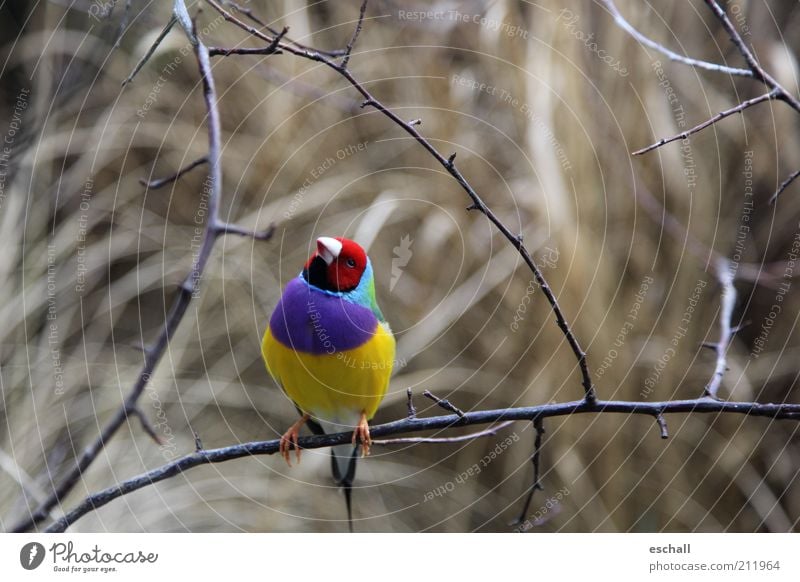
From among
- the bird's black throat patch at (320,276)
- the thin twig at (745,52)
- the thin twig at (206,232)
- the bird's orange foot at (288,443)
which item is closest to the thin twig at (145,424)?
the thin twig at (206,232)

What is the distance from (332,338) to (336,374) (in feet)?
0.15

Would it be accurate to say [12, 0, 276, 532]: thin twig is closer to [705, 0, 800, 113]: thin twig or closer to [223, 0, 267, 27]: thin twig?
[223, 0, 267, 27]: thin twig

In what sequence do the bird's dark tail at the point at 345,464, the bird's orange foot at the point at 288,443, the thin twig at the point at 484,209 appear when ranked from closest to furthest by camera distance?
the thin twig at the point at 484,209 → the bird's orange foot at the point at 288,443 → the bird's dark tail at the point at 345,464

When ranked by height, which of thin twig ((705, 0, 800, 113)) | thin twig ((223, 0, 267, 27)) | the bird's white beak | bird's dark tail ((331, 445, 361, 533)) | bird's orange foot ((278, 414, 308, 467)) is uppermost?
thin twig ((223, 0, 267, 27))

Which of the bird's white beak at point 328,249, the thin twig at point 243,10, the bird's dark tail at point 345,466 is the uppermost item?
the thin twig at point 243,10

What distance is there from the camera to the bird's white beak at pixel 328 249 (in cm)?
90

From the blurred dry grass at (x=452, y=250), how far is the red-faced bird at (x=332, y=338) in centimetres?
34

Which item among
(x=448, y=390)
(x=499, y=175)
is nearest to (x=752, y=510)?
(x=448, y=390)

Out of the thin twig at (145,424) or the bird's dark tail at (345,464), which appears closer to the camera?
the thin twig at (145,424)

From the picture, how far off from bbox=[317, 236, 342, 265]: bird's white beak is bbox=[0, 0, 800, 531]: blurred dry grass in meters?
0.35

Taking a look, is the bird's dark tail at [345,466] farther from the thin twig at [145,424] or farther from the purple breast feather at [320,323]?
the thin twig at [145,424]

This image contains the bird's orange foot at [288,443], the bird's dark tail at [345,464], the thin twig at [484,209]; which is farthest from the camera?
the bird's dark tail at [345,464]

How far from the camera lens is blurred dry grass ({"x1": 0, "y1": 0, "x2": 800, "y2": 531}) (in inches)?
49.0

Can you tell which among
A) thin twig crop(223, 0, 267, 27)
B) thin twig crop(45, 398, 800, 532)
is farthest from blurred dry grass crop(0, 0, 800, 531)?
thin twig crop(45, 398, 800, 532)
